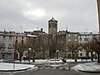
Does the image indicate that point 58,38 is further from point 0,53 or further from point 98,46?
point 98,46

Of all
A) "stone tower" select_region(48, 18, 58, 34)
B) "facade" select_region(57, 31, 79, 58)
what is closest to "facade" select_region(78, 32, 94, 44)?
"facade" select_region(57, 31, 79, 58)

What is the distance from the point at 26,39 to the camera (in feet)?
323

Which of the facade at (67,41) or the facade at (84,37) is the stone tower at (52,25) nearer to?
the facade at (67,41)

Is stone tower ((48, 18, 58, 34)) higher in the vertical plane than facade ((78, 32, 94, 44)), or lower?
higher

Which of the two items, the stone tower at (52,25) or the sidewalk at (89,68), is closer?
the sidewalk at (89,68)

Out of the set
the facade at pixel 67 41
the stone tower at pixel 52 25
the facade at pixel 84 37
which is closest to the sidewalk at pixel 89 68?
the facade at pixel 67 41

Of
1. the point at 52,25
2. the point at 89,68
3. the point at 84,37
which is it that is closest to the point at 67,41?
the point at 84,37

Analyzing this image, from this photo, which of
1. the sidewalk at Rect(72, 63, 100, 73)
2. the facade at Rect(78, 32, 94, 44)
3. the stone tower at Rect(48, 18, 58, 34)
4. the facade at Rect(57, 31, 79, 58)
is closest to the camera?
the sidewalk at Rect(72, 63, 100, 73)

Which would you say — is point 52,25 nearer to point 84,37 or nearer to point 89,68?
point 84,37

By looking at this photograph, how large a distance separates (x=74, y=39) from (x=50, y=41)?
15.2 meters

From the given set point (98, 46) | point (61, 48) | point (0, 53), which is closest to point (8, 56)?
point (0, 53)

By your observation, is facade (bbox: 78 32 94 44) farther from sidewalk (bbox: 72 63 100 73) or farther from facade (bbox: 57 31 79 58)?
sidewalk (bbox: 72 63 100 73)

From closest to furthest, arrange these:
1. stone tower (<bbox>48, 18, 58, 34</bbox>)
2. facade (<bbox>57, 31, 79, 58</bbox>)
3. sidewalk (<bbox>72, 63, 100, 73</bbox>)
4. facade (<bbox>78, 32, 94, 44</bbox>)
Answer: sidewalk (<bbox>72, 63, 100, 73</bbox>)
facade (<bbox>57, 31, 79, 58</bbox>)
facade (<bbox>78, 32, 94, 44</bbox>)
stone tower (<bbox>48, 18, 58, 34</bbox>)

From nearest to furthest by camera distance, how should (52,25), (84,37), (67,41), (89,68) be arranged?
(89,68), (67,41), (84,37), (52,25)
